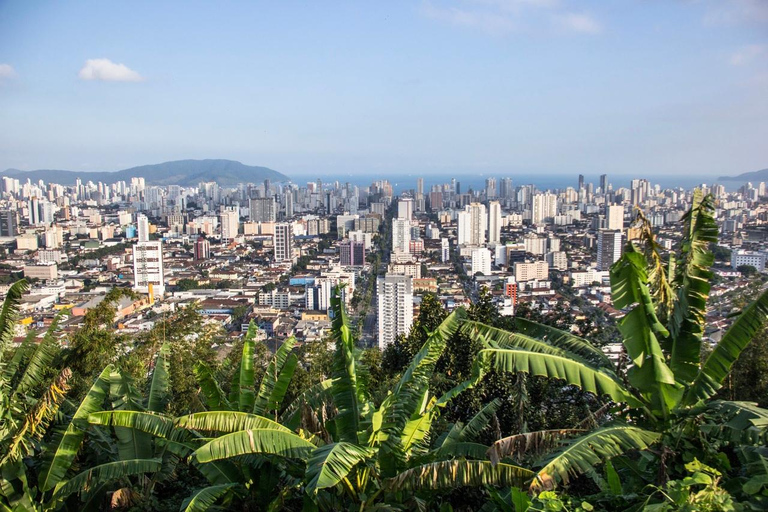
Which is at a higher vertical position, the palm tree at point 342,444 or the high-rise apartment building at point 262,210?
the palm tree at point 342,444

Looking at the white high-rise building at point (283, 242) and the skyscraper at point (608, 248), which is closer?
the skyscraper at point (608, 248)

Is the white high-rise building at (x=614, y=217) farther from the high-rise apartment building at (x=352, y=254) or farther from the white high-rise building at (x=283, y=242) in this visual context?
the white high-rise building at (x=283, y=242)

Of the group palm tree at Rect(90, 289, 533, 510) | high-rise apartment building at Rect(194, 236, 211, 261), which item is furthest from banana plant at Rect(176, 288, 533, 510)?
high-rise apartment building at Rect(194, 236, 211, 261)

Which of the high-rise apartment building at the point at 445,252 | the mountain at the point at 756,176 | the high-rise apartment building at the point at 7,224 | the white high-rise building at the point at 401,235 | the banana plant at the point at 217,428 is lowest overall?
the high-rise apartment building at the point at 445,252

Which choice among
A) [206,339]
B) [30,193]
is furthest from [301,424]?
[30,193]

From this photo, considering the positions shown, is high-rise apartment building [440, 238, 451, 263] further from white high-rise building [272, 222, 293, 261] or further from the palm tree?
the palm tree

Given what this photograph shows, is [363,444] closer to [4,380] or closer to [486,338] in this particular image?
[486,338]

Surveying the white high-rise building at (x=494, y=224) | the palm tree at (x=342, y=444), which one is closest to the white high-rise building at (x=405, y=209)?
the white high-rise building at (x=494, y=224)
